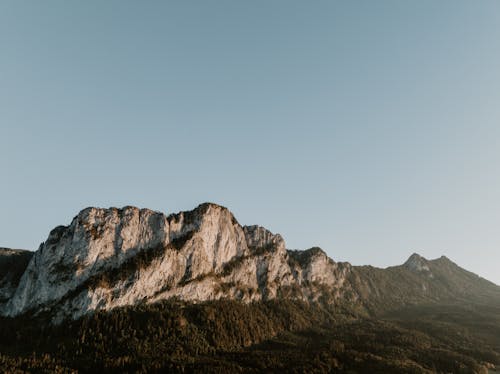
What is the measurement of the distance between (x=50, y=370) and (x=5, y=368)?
76.2 ft

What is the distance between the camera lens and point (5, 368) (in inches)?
7579

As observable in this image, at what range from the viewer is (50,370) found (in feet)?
652
